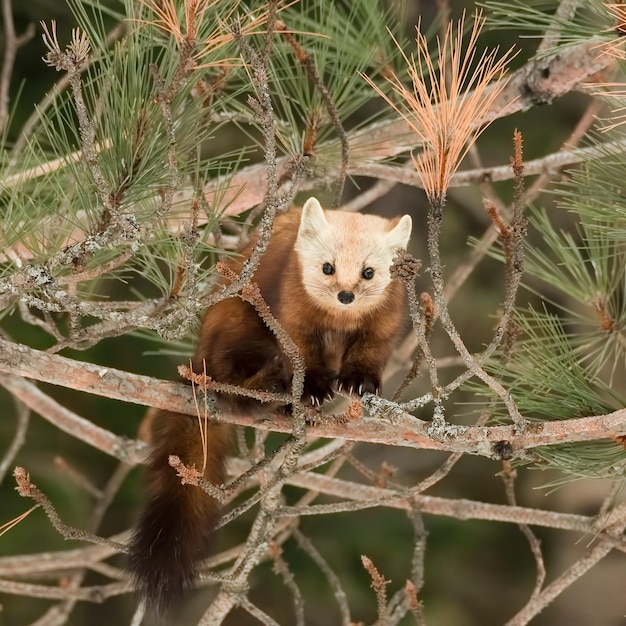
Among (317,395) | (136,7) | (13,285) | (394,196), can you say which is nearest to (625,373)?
(394,196)

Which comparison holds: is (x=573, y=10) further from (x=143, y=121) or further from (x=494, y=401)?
(x=143, y=121)

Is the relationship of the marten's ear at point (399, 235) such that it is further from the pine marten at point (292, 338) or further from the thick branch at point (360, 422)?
the thick branch at point (360, 422)

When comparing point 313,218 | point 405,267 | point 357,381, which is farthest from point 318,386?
point 405,267

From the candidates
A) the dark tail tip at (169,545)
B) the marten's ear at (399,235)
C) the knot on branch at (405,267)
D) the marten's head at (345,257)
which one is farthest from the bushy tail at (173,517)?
the knot on branch at (405,267)

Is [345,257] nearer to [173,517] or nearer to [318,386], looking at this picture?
[318,386]

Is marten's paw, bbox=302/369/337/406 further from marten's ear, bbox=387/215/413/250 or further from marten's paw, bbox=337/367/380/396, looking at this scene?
marten's ear, bbox=387/215/413/250

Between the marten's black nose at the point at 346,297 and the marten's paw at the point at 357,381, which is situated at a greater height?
the marten's black nose at the point at 346,297
